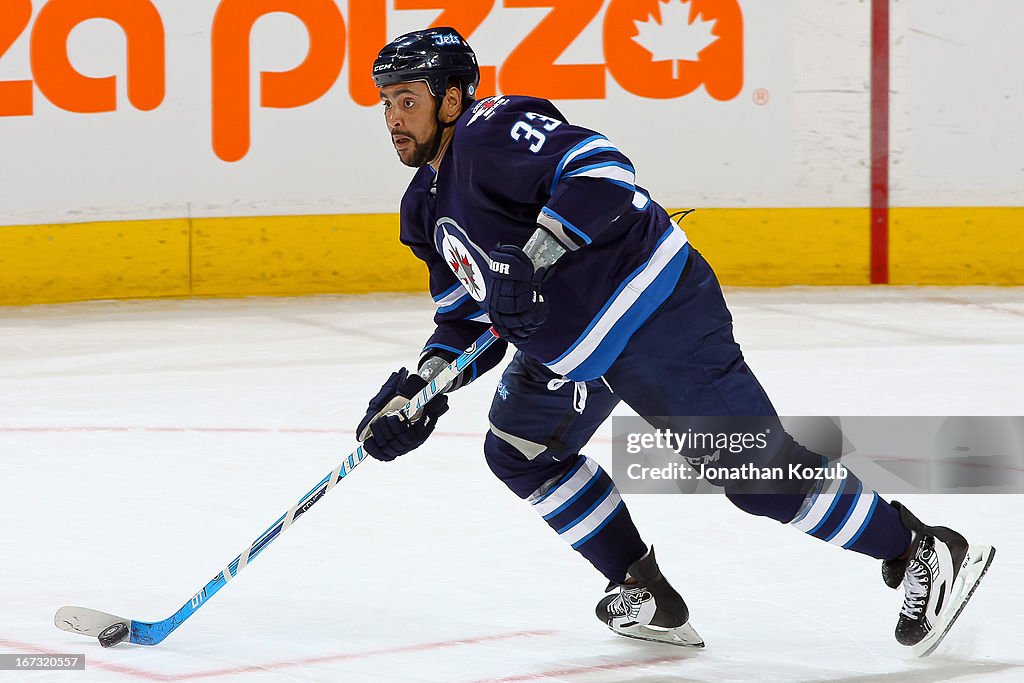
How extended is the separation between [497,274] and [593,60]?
4.69 meters

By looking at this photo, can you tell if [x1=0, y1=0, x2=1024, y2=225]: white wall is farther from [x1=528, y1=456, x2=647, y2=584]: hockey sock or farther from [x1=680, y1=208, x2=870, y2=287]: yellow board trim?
[x1=528, y1=456, x2=647, y2=584]: hockey sock

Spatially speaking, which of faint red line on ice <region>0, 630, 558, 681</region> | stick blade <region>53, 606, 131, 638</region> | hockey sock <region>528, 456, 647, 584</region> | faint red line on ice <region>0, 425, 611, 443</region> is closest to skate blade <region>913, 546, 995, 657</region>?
hockey sock <region>528, 456, 647, 584</region>

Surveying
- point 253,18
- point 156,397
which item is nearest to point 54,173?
point 253,18

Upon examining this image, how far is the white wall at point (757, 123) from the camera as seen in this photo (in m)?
6.57

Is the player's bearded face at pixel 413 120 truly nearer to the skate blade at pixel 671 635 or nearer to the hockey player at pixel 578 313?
the hockey player at pixel 578 313

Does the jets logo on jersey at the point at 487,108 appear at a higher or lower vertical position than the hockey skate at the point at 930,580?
higher

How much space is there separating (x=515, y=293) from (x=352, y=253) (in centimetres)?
461

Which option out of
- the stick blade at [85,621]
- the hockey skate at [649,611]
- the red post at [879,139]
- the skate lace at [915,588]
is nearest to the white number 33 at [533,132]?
the hockey skate at [649,611]

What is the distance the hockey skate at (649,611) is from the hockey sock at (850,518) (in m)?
0.26

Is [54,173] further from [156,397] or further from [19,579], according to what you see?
[19,579]

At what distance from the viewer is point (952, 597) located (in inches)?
93.0

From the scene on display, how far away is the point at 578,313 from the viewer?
2270 millimetres

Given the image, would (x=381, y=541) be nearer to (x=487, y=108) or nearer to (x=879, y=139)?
(x=487, y=108)

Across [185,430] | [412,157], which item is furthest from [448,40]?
[185,430]
